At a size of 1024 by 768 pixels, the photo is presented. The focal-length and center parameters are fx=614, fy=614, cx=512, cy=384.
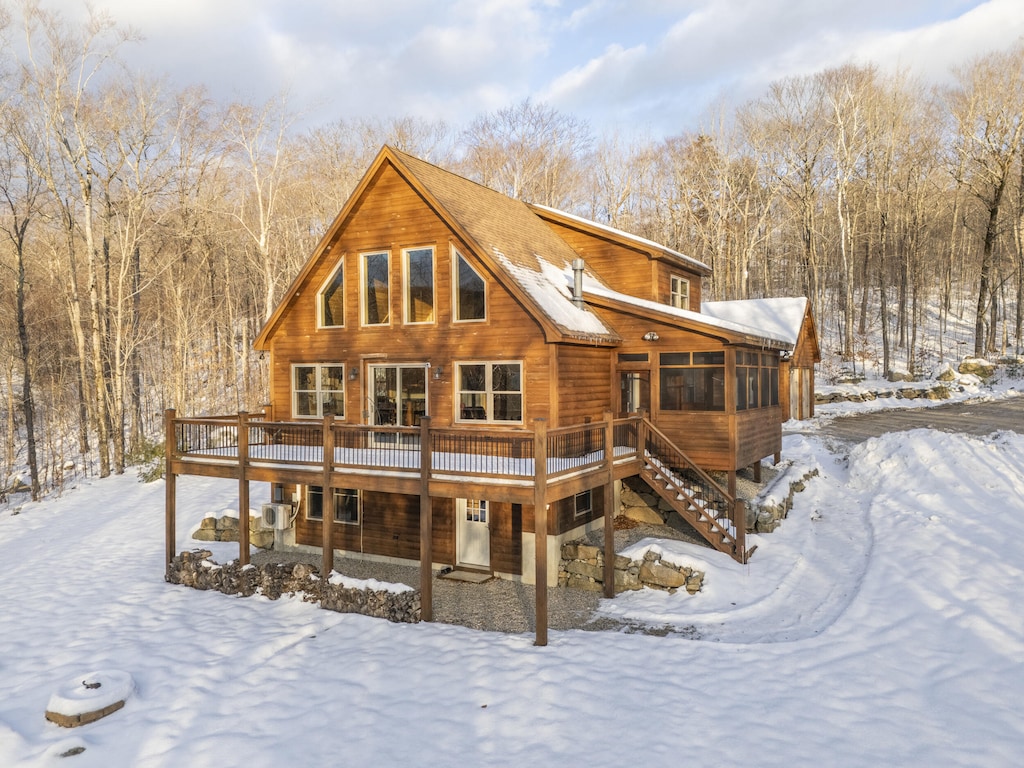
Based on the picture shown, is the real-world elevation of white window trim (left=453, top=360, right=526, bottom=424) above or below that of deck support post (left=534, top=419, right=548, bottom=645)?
above

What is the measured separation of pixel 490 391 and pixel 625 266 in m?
6.82

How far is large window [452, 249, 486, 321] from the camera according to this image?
46.5 ft

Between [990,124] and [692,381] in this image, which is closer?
[692,381]

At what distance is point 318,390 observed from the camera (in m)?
16.2

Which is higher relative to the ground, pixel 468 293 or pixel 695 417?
pixel 468 293

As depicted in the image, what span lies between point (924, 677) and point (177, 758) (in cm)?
981

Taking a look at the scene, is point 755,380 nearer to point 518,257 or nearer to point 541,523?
point 518,257

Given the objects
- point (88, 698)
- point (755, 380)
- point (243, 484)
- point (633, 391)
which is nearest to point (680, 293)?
point (755, 380)

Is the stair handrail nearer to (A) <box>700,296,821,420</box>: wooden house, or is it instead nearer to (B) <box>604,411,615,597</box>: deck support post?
(B) <box>604,411,615,597</box>: deck support post

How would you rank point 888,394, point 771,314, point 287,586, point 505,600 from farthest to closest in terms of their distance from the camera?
point 888,394
point 771,314
point 287,586
point 505,600

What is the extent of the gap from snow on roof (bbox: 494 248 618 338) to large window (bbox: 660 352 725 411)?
1.56 meters

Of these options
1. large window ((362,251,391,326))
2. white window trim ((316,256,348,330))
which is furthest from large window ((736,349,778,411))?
white window trim ((316,256,348,330))

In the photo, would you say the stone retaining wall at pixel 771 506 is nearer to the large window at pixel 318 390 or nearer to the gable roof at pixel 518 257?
the gable roof at pixel 518 257

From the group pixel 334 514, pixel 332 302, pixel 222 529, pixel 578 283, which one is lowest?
pixel 222 529
